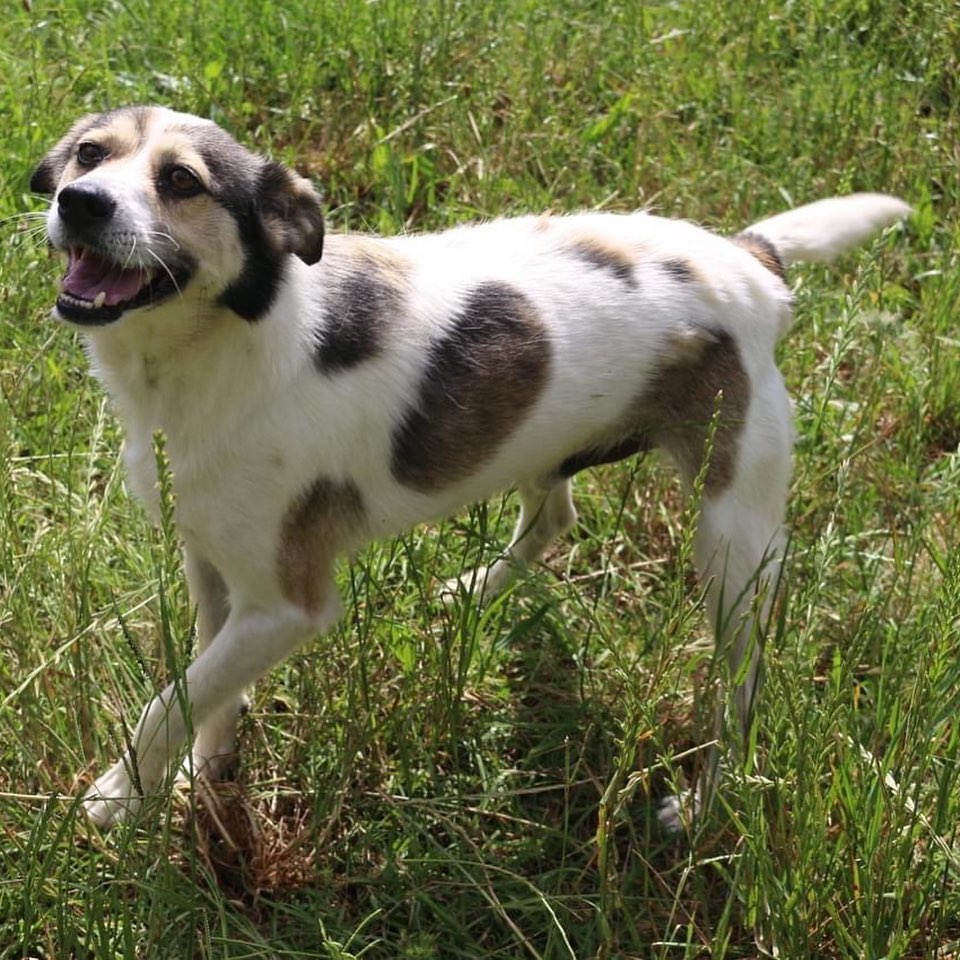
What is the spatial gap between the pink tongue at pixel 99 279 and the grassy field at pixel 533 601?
445 millimetres

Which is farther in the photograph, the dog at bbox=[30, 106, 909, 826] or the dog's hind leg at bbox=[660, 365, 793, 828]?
the dog's hind leg at bbox=[660, 365, 793, 828]

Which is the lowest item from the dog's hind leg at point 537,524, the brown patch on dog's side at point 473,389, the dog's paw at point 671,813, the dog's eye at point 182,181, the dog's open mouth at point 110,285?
the dog's paw at point 671,813

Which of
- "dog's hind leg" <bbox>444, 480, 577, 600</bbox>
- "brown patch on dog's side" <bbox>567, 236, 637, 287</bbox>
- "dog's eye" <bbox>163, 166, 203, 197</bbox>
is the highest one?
"dog's eye" <bbox>163, 166, 203, 197</bbox>

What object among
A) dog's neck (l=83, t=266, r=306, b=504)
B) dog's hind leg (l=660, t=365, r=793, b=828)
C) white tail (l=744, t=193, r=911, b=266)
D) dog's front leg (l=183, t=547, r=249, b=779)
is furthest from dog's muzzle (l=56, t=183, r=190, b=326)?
white tail (l=744, t=193, r=911, b=266)

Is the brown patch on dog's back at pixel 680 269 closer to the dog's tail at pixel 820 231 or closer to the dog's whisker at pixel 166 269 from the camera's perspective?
the dog's tail at pixel 820 231

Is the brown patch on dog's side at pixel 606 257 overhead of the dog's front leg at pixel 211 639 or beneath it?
overhead

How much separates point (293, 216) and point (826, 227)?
1490mm

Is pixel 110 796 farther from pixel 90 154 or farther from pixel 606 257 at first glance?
pixel 606 257

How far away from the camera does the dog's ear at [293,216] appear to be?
3.01 m

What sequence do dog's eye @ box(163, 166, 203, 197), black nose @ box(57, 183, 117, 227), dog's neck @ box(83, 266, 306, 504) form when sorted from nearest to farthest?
black nose @ box(57, 183, 117, 227) → dog's eye @ box(163, 166, 203, 197) → dog's neck @ box(83, 266, 306, 504)

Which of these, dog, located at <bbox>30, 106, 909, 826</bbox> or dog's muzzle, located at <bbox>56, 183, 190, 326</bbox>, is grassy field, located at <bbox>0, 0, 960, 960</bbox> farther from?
dog's muzzle, located at <bbox>56, 183, 190, 326</bbox>

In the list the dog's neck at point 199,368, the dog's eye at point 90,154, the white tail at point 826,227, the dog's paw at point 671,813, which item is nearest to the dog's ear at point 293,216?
the dog's neck at point 199,368

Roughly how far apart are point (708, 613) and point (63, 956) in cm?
178

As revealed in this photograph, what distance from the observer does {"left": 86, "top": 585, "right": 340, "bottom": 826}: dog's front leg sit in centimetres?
313
